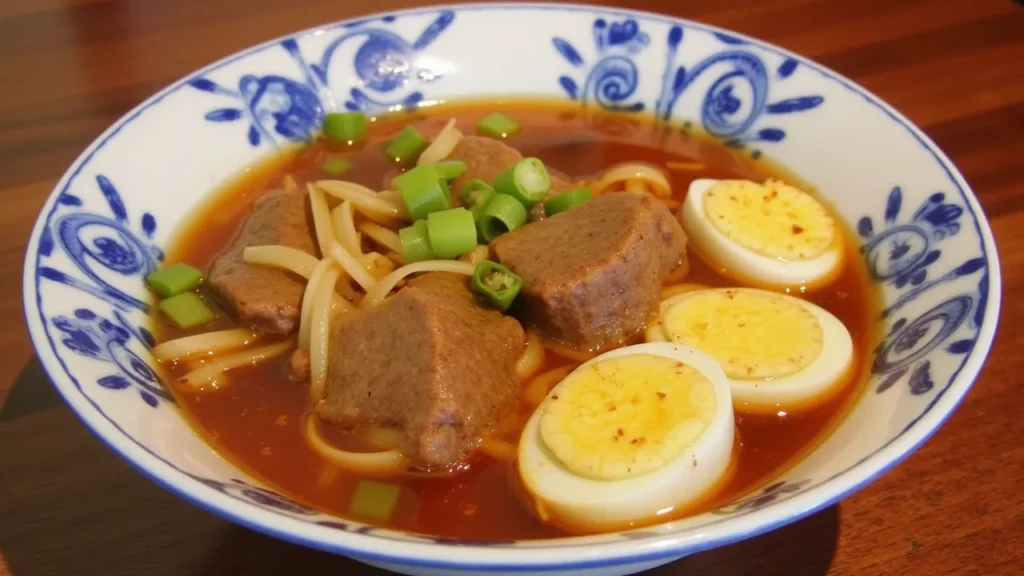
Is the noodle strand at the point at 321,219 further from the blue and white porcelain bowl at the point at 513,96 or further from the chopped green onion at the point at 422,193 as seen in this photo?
the blue and white porcelain bowl at the point at 513,96

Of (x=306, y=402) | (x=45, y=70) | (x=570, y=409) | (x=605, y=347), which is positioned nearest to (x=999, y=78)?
(x=605, y=347)

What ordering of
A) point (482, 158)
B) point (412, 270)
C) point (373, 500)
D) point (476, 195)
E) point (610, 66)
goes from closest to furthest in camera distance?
point (373, 500) → point (412, 270) → point (476, 195) → point (482, 158) → point (610, 66)

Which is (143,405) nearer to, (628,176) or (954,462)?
(628,176)

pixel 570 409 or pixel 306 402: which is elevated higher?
pixel 570 409

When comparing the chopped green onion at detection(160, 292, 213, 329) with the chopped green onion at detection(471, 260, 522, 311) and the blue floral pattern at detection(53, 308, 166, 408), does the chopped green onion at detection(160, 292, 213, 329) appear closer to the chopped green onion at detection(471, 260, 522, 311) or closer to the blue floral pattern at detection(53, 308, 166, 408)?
the blue floral pattern at detection(53, 308, 166, 408)

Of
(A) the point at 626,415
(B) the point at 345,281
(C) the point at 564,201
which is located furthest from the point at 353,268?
(A) the point at 626,415

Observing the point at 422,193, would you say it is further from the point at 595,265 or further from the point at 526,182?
the point at 595,265

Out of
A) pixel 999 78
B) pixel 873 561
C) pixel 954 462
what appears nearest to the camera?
pixel 873 561

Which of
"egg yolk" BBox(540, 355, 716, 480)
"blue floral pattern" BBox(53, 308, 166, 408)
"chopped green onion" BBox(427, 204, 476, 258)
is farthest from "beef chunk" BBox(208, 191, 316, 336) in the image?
"egg yolk" BBox(540, 355, 716, 480)
